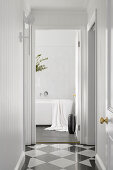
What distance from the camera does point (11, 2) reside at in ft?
9.69

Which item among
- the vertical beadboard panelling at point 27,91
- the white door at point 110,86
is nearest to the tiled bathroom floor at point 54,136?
the vertical beadboard panelling at point 27,91

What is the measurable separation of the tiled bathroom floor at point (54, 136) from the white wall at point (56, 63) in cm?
189

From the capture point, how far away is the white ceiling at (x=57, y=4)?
4.69 meters

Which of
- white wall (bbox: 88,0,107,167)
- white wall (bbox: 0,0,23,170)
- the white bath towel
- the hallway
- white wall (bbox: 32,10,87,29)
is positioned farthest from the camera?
the white bath towel

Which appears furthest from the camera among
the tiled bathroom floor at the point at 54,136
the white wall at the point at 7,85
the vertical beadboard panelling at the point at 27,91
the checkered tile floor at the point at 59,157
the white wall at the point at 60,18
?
the tiled bathroom floor at the point at 54,136

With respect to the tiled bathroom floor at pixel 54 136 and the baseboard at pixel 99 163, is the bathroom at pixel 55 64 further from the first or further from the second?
the baseboard at pixel 99 163

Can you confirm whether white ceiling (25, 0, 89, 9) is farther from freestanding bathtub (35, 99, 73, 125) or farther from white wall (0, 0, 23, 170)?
freestanding bathtub (35, 99, 73, 125)

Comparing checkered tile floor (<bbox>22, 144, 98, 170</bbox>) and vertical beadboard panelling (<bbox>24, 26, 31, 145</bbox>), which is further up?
vertical beadboard panelling (<bbox>24, 26, 31, 145</bbox>)

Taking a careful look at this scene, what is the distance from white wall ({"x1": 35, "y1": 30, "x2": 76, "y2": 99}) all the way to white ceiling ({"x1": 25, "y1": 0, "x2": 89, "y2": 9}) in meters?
2.88

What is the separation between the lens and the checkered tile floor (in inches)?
148

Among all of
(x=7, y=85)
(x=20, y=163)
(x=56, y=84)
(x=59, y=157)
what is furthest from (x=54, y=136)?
(x=7, y=85)

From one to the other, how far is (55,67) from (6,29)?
17.6 feet

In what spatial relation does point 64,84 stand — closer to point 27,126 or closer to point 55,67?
point 55,67

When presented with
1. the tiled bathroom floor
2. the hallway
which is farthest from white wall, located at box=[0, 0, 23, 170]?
the tiled bathroom floor
